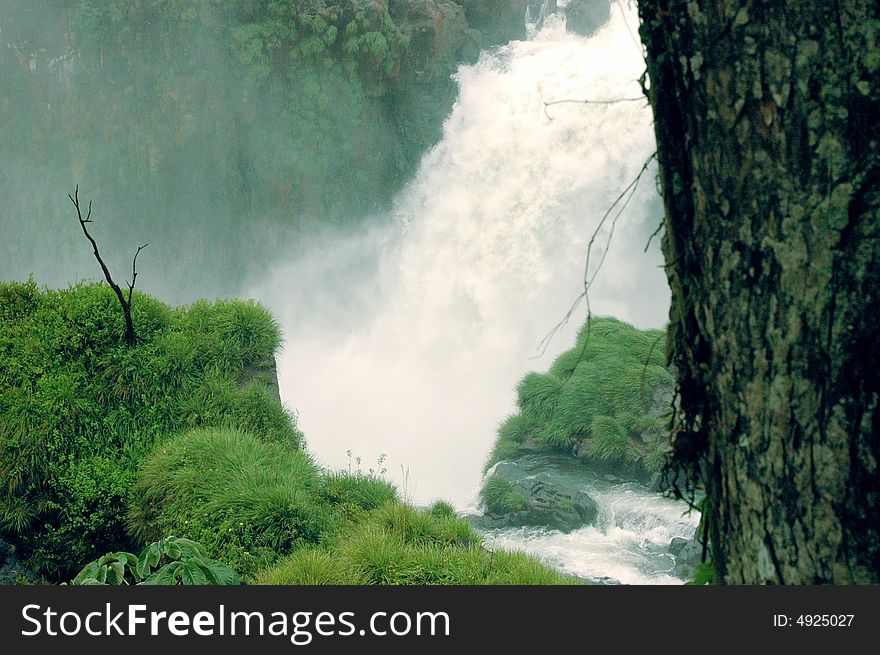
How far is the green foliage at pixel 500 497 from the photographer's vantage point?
6715 mm

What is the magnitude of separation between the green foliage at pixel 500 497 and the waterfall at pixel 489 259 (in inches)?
180

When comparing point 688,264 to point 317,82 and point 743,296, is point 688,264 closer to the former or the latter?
point 743,296

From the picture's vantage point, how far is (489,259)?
12.8 m

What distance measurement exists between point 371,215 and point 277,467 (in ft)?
32.9

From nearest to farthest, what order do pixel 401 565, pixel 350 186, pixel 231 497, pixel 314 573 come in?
pixel 314 573 → pixel 401 565 → pixel 231 497 → pixel 350 186

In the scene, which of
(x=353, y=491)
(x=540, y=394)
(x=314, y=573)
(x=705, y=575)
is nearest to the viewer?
(x=705, y=575)

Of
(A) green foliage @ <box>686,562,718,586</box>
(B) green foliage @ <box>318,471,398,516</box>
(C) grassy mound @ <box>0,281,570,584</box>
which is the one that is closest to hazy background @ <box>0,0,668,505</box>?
(C) grassy mound @ <box>0,281,570,584</box>

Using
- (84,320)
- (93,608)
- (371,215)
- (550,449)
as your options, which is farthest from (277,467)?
(371,215)

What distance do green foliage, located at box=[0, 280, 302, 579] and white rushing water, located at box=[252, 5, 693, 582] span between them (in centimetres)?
636

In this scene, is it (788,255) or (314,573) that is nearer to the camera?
(788,255)

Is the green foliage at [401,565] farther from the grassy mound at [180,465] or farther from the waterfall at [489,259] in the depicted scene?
the waterfall at [489,259]

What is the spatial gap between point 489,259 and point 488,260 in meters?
0.03

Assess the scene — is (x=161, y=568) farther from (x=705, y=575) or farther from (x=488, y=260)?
(x=488, y=260)

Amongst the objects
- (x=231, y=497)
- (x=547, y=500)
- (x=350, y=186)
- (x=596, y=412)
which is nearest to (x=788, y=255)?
(x=231, y=497)
